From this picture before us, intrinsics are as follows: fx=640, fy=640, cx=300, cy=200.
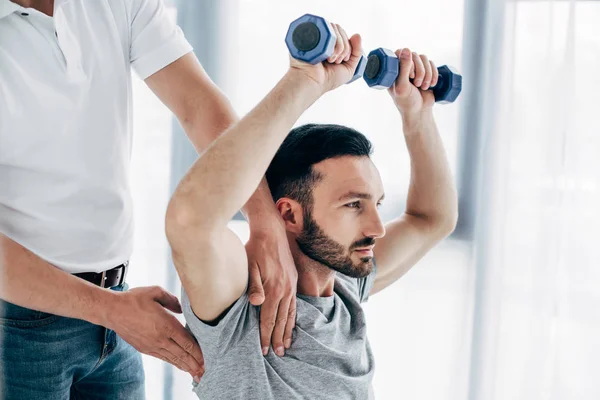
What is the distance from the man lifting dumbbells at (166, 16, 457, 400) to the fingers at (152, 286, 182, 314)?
48 millimetres

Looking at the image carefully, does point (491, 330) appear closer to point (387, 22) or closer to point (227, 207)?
point (387, 22)

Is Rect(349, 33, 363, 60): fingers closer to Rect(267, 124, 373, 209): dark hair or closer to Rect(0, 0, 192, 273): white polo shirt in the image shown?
Rect(267, 124, 373, 209): dark hair

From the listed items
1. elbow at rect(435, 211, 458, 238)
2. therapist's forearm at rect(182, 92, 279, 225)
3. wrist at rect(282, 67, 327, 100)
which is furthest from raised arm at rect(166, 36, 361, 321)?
elbow at rect(435, 211, 458, 238)

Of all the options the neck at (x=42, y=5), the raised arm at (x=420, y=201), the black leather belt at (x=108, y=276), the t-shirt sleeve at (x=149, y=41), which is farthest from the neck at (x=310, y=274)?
the neck at (x=42, y=5)

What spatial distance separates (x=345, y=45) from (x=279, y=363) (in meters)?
0.55

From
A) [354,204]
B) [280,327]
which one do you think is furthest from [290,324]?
[354,204]

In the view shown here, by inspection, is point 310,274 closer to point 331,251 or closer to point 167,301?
point 331,251

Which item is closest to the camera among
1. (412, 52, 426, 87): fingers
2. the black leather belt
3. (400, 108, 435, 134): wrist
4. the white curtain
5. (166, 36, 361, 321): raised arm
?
(166, 36, 361, 321): raised arm

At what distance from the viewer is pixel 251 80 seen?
217 centimetres

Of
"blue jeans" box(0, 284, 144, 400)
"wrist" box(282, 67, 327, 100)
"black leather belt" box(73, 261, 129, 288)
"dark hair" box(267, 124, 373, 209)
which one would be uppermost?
"wrist" box(282, 67, 327, 100)

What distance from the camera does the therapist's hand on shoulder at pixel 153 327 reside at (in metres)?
1.05

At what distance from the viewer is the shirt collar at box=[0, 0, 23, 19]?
104 centimetres

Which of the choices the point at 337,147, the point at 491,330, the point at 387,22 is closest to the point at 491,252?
the point at 491,330

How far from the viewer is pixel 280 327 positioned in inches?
43.1
